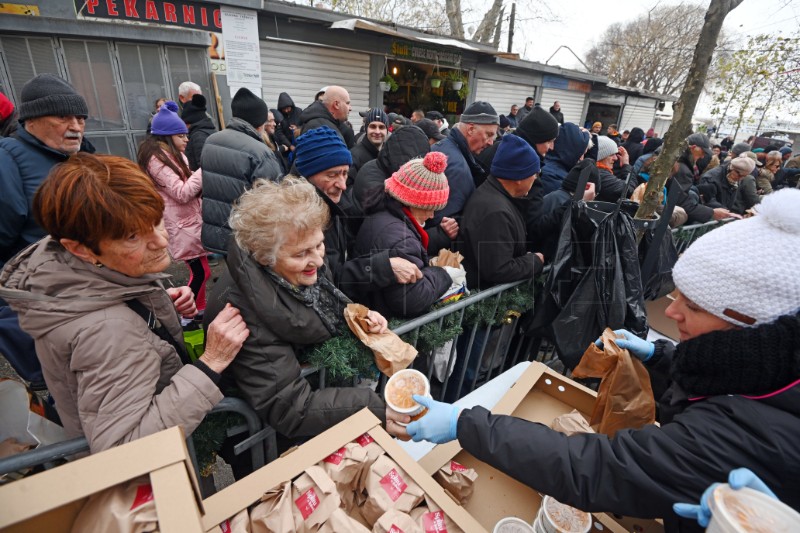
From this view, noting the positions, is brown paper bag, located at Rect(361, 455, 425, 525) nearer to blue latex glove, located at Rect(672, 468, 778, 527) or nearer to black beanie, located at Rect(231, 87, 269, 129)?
blue latex glove, located at Rect(672, 468, 778, 527)

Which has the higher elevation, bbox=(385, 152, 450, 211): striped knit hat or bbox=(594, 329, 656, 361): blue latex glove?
bbox=(385, 152, 450, 211): striped knit hat

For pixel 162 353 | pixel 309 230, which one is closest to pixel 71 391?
pixel 162 353

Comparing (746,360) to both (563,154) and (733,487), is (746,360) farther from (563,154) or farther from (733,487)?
(563,154)

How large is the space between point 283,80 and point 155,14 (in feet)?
9.43

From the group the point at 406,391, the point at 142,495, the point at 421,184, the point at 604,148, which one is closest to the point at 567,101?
the point at 604,148

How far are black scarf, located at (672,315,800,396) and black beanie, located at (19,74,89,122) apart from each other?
12.3 feet

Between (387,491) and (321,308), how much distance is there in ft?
2.96

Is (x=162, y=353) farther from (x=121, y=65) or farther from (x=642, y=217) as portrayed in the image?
(x=121, y=65)

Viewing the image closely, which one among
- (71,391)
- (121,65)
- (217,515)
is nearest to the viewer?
(217,515)

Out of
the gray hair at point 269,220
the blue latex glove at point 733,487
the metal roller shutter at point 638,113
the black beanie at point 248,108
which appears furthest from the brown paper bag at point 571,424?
the metal roller shutter at point 638,113

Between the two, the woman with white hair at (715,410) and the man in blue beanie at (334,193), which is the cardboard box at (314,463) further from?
the man in blue beanie at (334,193)

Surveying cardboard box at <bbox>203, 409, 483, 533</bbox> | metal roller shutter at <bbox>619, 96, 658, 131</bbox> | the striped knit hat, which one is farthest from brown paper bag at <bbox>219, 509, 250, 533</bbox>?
metal roller shutter at <bbox>619, 96, 658, 131</bbox>

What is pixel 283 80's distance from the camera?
31.3 feet

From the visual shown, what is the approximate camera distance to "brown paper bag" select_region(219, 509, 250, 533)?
3.73 feet
